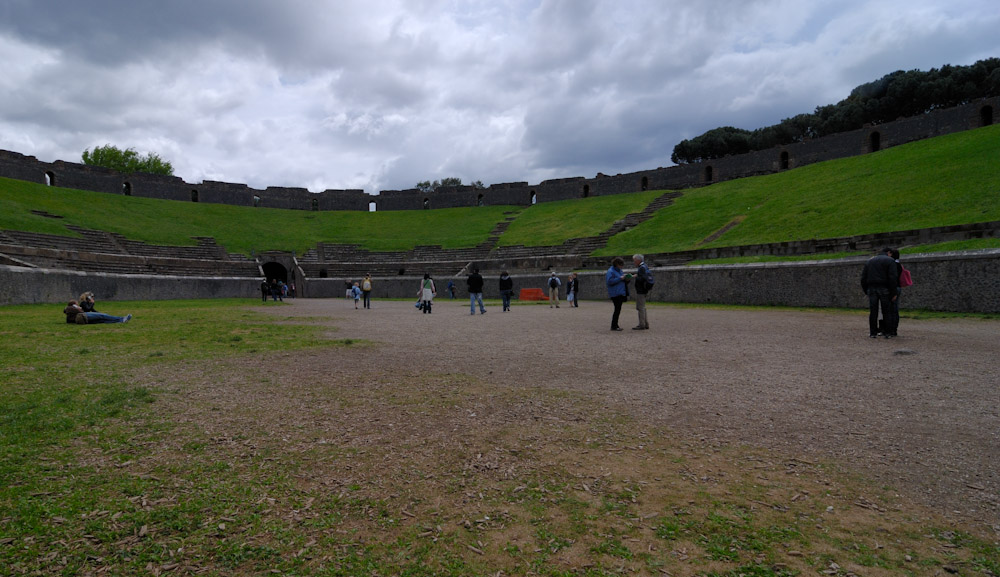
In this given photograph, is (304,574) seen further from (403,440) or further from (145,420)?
(145,420)

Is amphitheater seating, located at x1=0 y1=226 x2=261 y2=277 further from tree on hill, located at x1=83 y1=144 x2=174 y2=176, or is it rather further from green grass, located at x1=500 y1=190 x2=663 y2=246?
tree on hill, located at x1=83 y1=144 x2=174 y2=176

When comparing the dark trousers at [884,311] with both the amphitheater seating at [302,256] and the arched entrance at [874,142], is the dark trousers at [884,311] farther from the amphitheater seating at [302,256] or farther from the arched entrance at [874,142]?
the arched entrance at [874,142]

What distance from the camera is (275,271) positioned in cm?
4109

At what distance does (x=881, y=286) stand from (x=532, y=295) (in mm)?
17848

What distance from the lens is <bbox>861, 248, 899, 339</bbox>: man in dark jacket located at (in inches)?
341

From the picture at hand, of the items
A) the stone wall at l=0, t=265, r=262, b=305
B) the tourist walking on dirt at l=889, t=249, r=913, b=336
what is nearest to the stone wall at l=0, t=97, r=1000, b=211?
the stone wall at l=0, t=265, r=262, b=305

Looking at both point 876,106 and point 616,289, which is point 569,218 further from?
point 876,106

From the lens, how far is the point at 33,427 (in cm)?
370

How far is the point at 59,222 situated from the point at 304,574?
40.5 metres

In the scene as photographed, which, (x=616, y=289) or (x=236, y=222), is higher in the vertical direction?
(x=236, y=222)

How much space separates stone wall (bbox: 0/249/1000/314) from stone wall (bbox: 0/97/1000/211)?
2747cm

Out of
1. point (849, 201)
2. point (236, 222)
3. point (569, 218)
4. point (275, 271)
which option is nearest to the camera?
point (849, 201)

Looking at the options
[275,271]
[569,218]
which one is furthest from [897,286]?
[275,271]

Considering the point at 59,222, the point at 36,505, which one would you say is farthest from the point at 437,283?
the point at 36,505
